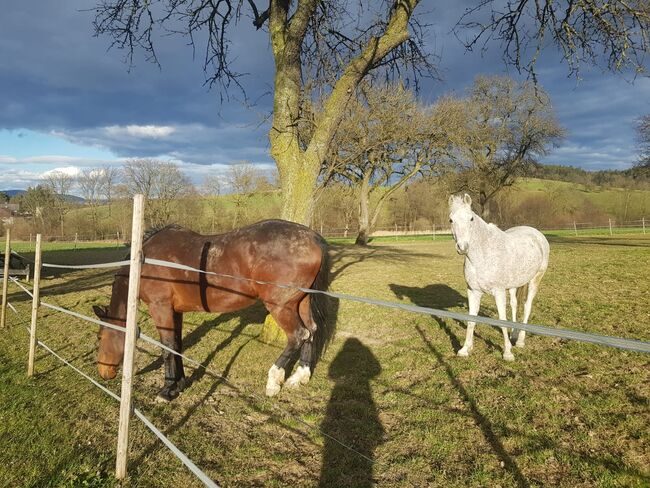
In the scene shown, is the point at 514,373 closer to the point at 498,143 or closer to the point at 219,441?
the point at 219,441

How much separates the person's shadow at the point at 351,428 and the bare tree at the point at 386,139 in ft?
31.3

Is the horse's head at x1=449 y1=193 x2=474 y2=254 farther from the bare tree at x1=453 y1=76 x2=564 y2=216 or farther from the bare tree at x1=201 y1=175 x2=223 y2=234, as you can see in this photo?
the bare tree at x1=201 y1=175 x2=223 y2=234

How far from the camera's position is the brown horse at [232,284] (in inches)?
178

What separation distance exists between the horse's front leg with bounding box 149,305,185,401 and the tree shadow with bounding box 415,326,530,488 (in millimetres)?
3245

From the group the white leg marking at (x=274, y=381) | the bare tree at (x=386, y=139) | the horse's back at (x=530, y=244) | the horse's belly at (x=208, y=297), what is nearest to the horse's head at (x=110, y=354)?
the horse's belly at (x=208, y=297)

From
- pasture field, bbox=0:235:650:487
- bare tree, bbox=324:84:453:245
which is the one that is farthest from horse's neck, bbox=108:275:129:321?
bare tree, bbox=324:84:453:245

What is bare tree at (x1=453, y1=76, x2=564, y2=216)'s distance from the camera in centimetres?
3012

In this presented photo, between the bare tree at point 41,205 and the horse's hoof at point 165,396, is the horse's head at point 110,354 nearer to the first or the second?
the horse's hoof at point 165,396

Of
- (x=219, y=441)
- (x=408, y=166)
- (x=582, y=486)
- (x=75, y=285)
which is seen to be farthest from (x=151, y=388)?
(x=408, y=166)

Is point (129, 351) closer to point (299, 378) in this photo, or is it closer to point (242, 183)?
point (299, 378)

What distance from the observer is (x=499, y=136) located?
3120 cm

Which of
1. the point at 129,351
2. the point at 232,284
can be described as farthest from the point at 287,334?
the point at 129,351

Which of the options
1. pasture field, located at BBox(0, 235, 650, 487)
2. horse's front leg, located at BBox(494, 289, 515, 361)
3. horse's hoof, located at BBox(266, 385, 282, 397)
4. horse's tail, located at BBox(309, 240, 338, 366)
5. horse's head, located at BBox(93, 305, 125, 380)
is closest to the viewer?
pasture field, located at BBox(0, 235, 650, 487)

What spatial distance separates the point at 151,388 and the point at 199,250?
1.78 m
